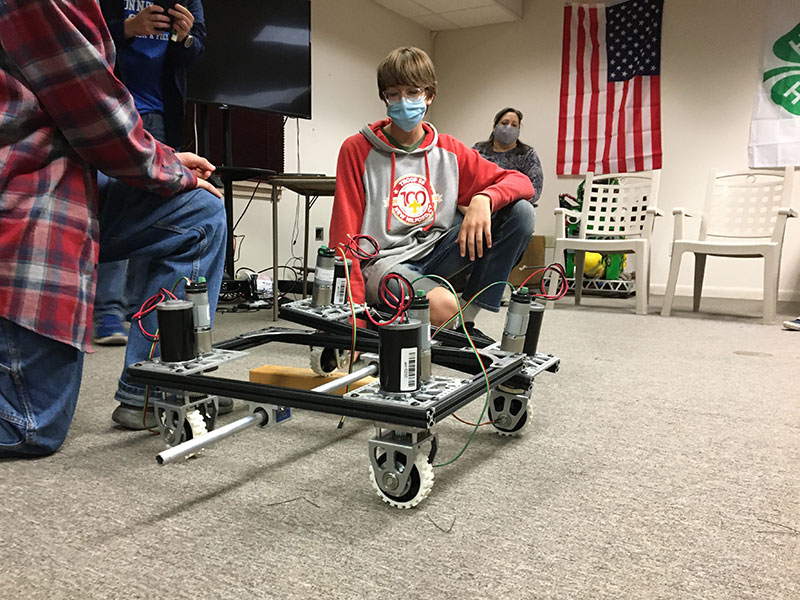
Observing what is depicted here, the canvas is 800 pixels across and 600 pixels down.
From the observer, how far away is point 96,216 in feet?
3.27

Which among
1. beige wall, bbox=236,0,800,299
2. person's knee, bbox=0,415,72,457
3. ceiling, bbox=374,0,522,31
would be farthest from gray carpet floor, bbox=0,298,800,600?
ceiling, bbox=374,0,522,31

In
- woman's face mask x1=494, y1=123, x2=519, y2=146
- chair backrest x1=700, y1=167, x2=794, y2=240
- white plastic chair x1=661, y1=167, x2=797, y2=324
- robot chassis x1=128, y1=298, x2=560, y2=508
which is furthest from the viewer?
woman's face mask x1=494, y1=123, x2=519, y2=146

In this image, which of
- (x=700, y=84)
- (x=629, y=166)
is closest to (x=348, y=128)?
(x=629, y=166)

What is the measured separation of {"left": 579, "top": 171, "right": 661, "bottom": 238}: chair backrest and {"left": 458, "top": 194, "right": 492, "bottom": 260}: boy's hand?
260 cm

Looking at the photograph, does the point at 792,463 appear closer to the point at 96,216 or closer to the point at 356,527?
the point at 356,527

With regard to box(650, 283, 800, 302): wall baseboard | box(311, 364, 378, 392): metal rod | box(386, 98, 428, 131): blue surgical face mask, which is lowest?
Result: box(650, 283, 800, 302): wall baseboard

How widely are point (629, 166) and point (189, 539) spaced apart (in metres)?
4.82

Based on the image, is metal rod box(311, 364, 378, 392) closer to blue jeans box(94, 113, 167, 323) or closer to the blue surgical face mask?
the blue surgical face mask

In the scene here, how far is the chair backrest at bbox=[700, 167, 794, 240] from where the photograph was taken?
3.57 meters

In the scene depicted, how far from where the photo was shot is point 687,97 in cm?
462

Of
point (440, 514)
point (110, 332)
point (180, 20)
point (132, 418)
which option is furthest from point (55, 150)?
point (110, 332)

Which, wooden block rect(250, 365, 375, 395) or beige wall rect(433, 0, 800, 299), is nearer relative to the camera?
wooden block rect(250, 365, 375, 395)

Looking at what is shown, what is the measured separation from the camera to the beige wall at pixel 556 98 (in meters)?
4.34

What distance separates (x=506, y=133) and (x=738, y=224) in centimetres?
156
